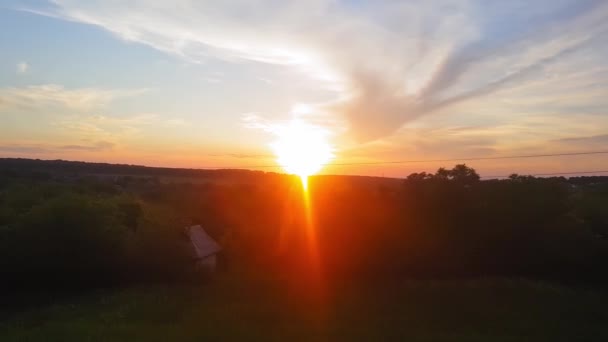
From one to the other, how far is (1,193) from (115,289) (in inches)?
359

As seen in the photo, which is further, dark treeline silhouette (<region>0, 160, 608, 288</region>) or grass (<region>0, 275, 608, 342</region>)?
dark treeline silhouette (<region>0, 160, 608, 288</region>)

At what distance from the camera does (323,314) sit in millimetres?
21516

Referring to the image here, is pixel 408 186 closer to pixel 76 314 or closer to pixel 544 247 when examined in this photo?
pixel 544 247

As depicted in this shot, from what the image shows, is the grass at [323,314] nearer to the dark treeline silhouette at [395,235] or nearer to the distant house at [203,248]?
the distant house at [203,248]

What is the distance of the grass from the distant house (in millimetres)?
1615

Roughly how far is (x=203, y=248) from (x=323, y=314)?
10.4 meters

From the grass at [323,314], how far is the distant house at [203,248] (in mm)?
1615

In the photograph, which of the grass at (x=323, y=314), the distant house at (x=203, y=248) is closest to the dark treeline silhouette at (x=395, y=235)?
the distant house at (x=203, y=248)

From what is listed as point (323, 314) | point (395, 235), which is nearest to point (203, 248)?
point (395, 235)

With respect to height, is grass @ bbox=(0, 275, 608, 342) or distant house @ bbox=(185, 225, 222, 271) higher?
distant house @ bbox=(185, 225, 222, 271)

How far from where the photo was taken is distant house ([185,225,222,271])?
29.0 m

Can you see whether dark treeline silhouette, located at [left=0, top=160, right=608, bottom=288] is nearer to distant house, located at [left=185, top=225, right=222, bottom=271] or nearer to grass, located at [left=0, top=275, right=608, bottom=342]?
distant house, located at [left=185, top=225, right=222, bottom=271]

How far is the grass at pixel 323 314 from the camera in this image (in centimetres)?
1819

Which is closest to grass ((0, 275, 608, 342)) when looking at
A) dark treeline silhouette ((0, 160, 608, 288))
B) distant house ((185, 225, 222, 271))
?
distant house ((185, 225, 222, 271))
